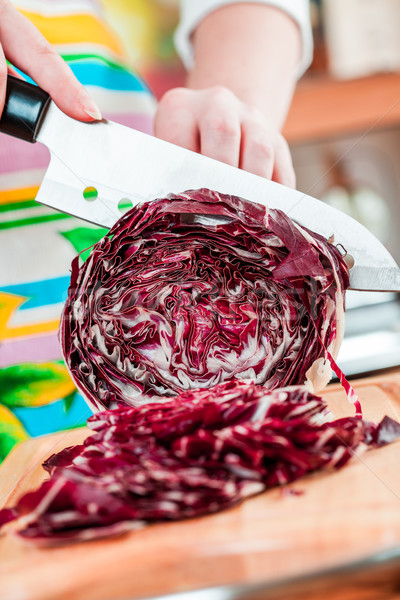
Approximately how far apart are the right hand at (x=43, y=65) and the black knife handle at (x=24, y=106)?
0.02 m

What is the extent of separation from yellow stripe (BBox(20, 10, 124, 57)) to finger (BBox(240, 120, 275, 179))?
0.52 meters

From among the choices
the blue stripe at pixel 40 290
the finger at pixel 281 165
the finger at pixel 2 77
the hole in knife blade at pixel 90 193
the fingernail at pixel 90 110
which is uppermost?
the finger at pixel 2 77

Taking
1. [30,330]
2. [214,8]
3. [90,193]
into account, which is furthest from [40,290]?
[214,8]

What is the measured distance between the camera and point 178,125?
1215mm

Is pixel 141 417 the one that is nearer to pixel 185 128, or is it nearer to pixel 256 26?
pixel 185 128

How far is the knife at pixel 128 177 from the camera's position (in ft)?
3.30

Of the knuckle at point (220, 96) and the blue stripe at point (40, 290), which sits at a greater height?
the knuckle at point (220, 96)

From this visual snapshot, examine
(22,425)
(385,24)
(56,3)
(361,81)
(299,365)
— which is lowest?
(22,425)

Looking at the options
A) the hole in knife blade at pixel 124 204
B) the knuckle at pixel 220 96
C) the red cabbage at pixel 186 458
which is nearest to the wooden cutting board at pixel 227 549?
the red cabbage at pixel 186 458

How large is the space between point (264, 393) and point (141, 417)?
0.17m

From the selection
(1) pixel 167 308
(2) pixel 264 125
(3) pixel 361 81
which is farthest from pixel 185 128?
(3) pixel 361 81

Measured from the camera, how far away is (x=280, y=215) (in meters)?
0.93

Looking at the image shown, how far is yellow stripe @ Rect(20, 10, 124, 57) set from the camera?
4.56 feet

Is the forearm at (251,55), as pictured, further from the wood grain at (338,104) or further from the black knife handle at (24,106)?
the wood grain at (338,104)
